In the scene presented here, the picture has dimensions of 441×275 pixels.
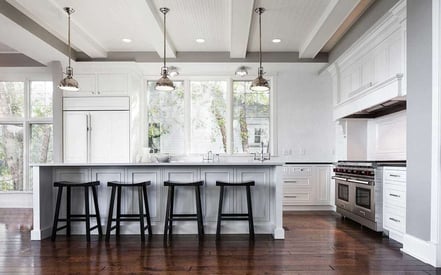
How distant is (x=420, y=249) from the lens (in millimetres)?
3256

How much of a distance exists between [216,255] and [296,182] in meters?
3.29

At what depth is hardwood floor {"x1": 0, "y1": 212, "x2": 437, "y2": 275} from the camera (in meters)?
3.02

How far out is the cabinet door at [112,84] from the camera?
5.98 meters

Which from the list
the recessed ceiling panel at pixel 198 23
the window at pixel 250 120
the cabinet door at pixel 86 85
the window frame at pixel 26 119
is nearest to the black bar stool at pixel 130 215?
the recessed ceiling panel at pixel 198 23

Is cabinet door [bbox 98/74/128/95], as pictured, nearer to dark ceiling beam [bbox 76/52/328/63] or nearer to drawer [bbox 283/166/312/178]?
dark ceiling beam [bbox 76/52/328/63]

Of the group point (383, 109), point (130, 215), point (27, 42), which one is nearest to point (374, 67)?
point (383, 109)

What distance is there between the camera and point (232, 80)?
22.1ft

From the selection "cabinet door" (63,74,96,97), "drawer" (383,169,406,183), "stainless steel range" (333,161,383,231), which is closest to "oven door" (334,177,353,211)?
"stainless steel range" (333,161,383,231)

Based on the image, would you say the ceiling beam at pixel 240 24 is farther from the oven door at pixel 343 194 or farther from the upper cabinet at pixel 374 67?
the oven door at pixel 343 194

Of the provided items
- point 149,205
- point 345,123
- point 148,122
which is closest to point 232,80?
point 148,122

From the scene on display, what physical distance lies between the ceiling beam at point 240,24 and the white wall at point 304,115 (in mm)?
1295

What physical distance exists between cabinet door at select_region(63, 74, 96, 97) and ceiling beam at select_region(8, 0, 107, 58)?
448 millimetres

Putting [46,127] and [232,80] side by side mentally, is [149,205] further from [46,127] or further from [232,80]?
[46,127]

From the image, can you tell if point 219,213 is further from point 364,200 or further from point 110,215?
point 364,200
